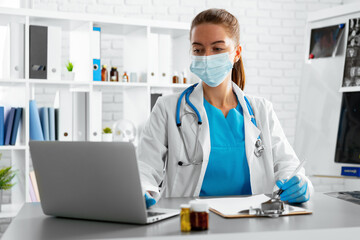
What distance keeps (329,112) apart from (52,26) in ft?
6.28

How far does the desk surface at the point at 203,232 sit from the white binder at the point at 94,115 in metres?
1.89

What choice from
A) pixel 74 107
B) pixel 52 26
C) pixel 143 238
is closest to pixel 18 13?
pixel 52 26

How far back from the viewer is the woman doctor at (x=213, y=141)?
1.73 m

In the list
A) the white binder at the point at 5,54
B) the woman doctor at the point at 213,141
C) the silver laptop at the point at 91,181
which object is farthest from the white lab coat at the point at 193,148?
the white binder at the point at 5,54

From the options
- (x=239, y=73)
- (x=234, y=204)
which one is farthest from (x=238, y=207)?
(x=239, y=73)

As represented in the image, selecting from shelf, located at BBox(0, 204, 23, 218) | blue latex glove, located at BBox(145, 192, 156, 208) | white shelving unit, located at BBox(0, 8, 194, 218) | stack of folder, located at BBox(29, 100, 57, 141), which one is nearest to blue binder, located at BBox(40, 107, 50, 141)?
stack of folder, located at BBox(29, 100, 57, 141)

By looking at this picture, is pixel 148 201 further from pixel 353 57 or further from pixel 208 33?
pixel 353 57

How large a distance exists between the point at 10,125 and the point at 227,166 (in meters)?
1.77

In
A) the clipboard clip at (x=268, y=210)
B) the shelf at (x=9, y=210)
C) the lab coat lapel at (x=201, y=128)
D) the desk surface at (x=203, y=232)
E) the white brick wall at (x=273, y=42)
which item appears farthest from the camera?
the white brick wall at (x=273, y=42)

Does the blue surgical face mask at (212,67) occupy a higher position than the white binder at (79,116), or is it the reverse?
the blue surgical face mask at (212,67)

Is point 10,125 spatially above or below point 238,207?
above

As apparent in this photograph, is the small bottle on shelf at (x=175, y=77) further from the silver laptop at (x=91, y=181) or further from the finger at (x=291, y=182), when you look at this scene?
the silver laptop at (x=91, y=181)

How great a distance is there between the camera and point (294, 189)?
137 centimetres

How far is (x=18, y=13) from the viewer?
9.75ft
